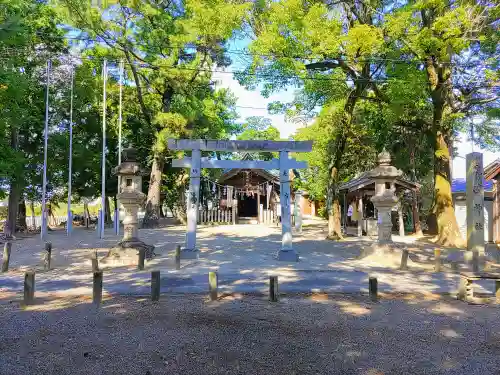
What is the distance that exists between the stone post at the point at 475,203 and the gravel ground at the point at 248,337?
17.2 feet

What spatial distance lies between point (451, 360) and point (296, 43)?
12.4 m

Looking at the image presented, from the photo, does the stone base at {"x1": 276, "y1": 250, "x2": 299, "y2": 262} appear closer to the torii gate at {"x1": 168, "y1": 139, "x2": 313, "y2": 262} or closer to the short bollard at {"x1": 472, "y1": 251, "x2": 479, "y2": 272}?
the torii gate at {"x1": 168, "y1": 139, "x2": 313, "y2": 262}

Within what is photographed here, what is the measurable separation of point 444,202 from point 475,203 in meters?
4.74

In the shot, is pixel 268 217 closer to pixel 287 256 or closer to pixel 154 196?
pixel 154 196

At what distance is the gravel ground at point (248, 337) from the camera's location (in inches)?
170

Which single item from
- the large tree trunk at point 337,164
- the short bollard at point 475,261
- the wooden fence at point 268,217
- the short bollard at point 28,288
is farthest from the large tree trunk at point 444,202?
the wooden fence at point 268,217

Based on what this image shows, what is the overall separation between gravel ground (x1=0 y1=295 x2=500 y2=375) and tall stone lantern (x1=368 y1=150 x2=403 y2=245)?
5505 mm

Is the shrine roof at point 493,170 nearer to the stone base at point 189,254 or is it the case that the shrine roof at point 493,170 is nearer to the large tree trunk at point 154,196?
the stone base at point 189,254

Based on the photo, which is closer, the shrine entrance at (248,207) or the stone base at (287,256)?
the stone base at (287,256)

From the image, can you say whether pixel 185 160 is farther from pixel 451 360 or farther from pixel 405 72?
pixel 451 360

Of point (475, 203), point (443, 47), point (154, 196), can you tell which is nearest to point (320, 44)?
point (443, 47)

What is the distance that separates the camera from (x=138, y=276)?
9.34m

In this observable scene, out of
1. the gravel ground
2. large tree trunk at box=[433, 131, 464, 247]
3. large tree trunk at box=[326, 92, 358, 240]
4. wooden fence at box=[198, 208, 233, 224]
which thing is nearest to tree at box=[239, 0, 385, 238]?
large tree trunk at box=[326, 92, 358, 240]

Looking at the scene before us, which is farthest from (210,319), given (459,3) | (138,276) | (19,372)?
(459,3)
